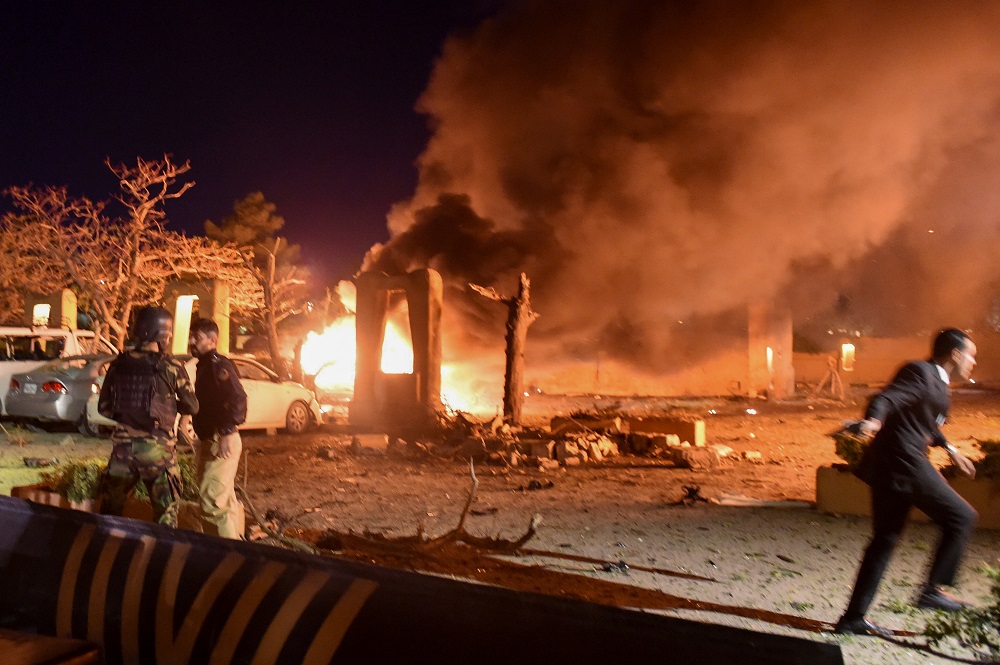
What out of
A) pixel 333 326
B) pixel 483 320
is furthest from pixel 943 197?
pixel 333 326

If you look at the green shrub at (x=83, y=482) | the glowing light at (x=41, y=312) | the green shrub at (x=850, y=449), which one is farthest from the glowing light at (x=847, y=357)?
the green shrub at (x=83, y=482)

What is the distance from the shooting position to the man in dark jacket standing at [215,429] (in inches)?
185

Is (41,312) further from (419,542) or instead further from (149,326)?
(419,542)

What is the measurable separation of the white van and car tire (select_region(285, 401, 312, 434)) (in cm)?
331

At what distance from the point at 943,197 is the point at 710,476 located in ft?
40.6

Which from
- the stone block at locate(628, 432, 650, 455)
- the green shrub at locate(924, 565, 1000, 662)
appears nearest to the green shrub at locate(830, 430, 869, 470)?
the green shrub at locate(924, 565, 1000, 662)

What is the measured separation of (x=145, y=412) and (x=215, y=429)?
43cm

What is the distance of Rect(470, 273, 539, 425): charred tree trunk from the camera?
40.8 feet

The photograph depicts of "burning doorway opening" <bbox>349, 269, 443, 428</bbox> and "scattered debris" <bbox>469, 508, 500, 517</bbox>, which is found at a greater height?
"burning doorway opening" <bbox>349, 269, 443, 428</bbox>

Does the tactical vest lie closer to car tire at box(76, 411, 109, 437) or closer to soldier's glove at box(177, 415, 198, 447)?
soldier's glove at box(177, 415, 198, 447)

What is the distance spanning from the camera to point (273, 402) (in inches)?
471

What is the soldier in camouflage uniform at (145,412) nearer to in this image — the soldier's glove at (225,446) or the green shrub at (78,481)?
the soldier's glove at (225,446)

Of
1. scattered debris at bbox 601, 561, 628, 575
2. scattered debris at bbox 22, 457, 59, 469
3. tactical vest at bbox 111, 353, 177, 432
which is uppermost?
tactical vest at bbox 111, 353, 177, 432

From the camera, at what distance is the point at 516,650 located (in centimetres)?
203
